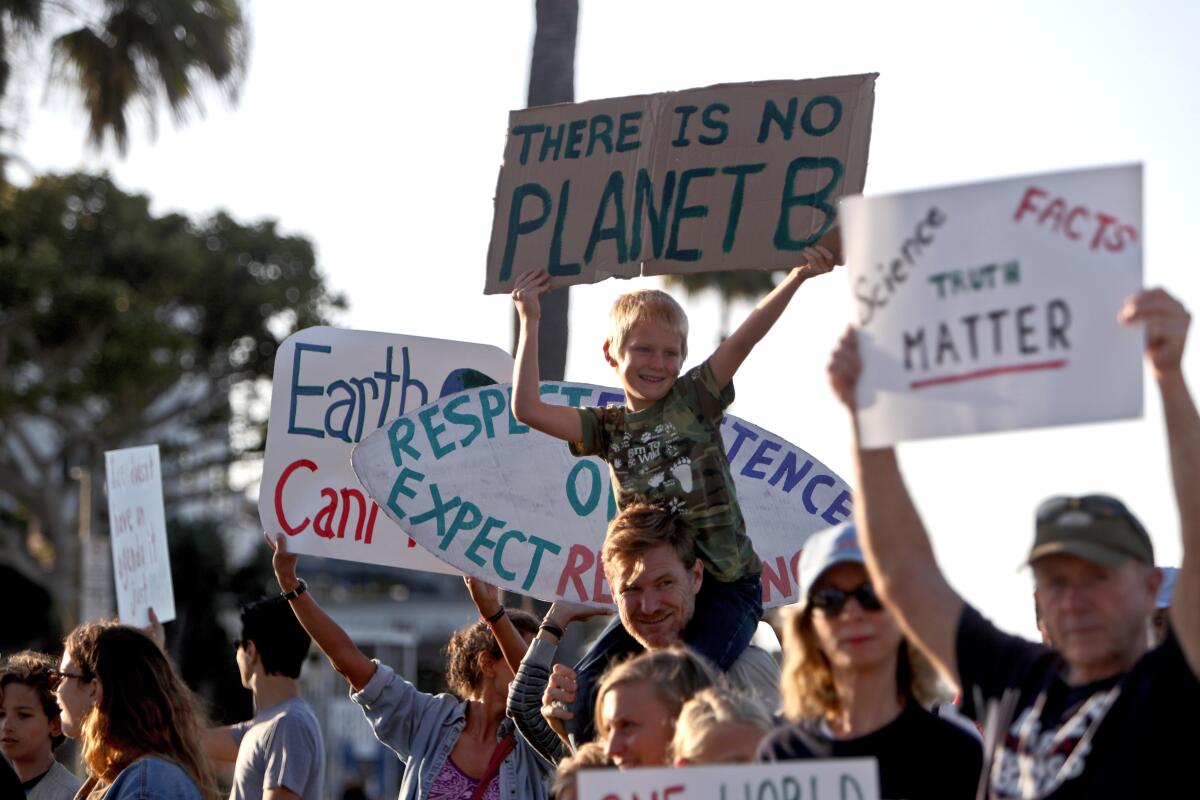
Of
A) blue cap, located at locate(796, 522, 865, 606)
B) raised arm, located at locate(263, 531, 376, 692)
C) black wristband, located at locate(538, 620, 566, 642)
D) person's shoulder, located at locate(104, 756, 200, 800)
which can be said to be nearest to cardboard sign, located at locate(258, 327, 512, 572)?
raised arm, located at locate(263, 531, 376, 692)

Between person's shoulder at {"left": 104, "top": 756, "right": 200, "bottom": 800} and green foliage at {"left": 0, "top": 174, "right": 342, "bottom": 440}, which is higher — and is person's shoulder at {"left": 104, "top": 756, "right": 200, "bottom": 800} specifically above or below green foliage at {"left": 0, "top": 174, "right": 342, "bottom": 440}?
below

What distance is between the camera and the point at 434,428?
578 cm

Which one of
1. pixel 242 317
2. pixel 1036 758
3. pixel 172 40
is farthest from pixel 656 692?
pixel 242 317

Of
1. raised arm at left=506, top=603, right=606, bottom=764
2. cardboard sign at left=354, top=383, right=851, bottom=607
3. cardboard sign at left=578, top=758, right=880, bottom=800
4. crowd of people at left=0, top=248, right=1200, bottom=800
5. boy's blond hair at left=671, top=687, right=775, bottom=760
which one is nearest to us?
crowd of people at left=0, top=248, right=1200, bottom=800

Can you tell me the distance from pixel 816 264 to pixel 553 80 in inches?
117

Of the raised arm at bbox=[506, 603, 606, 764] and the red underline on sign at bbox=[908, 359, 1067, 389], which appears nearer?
the red underline on sign at bbox=[908, 359, 1067, 389]

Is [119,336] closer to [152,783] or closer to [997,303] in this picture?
[152,783]

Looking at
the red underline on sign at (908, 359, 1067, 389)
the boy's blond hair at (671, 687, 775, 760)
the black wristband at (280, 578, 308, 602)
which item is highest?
the red underline on sign at (908, 359, 1067, 389)

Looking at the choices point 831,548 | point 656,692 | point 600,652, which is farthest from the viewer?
point 600,652

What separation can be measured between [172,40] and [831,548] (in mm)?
17166

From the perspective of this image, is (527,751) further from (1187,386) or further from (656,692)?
(1187,386)

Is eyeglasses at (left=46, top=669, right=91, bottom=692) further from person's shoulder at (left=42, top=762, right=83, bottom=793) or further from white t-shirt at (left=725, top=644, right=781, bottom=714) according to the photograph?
white t-shirt at (left=725, top=644, right=781, bottom=714)

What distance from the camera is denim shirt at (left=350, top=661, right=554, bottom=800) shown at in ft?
17.2

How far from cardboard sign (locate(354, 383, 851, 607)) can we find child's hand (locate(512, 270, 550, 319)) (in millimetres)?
657
